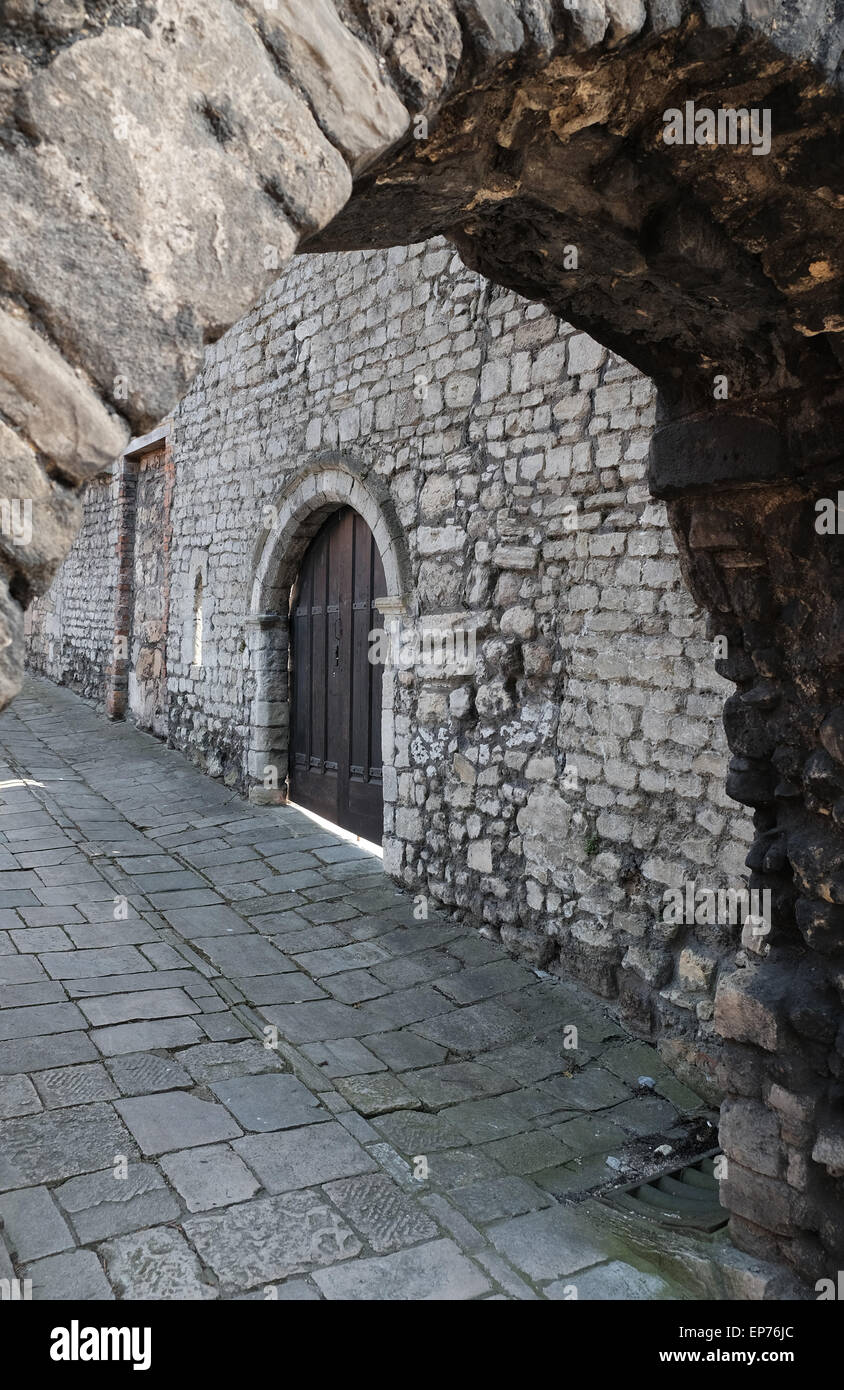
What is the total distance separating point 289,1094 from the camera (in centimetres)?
345

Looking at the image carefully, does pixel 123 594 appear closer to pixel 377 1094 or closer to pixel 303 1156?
pixel 377 1094

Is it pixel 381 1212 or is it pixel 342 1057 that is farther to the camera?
pixel 342 1057

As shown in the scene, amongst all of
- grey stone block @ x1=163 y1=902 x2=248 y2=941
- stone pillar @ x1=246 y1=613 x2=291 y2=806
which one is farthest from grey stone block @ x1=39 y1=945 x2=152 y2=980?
stone pillar @ x1=246 y1=613 x2=291 y2=806

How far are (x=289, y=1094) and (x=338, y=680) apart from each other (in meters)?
3.55

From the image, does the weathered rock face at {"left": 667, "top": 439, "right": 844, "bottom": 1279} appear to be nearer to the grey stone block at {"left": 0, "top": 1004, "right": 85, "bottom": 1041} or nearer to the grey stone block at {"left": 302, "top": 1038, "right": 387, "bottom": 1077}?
the grey stone block at {"left": 302, "top": 1038, "right": 387, "bottom": 1077}

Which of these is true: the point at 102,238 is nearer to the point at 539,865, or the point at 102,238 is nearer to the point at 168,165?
the point at 168,165

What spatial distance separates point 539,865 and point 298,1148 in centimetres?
189

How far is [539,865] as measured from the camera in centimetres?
460

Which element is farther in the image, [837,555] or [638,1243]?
[638,1243]

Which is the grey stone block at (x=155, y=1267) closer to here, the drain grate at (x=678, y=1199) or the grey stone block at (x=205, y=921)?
the drain grate at (x=678, y=1199)

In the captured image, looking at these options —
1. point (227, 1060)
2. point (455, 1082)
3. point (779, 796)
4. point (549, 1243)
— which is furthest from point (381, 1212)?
point (779, 796)

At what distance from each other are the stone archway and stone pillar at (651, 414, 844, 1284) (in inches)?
148

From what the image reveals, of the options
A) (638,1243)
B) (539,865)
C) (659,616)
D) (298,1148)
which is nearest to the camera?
(638,1243)
